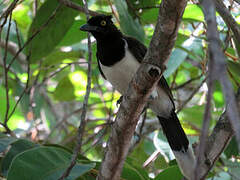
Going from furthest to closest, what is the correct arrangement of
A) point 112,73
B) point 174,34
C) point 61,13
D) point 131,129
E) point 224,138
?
point 61,13
point 112,73
point 224,138
point 131,129
point 174,34

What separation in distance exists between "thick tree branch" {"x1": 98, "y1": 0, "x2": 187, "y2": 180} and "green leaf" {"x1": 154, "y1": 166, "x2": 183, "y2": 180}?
40 centimetres

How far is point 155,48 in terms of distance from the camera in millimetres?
1760

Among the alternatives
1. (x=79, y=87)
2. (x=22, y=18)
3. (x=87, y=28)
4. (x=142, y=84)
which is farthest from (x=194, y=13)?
(x=22, y=18)

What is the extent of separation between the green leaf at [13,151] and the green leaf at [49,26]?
1.09 meters

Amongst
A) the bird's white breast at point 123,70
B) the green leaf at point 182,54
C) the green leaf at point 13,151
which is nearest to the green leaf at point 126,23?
the bird's white breast at point 123,70

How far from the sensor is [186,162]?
8.70 ft

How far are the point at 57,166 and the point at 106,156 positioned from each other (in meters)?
0.29

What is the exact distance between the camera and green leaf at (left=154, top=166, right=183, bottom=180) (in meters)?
2.42

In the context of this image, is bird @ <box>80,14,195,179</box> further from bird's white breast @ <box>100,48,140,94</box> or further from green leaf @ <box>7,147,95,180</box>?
green leaf @ <box>7,147,95,180</box>

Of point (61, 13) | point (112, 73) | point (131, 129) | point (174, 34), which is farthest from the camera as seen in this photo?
point (61, 13)

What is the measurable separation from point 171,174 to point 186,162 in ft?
0.78

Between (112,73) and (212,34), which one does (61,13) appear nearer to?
(112,73)

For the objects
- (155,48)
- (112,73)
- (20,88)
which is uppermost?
(155,48)

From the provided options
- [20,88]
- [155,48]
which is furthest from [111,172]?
[20,88]
